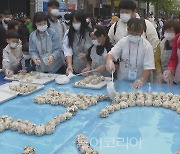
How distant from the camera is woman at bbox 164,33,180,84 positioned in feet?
7.79

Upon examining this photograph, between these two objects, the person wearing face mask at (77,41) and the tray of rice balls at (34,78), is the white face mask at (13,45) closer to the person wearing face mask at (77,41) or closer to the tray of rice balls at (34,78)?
the tray of rice balls at (34,78)

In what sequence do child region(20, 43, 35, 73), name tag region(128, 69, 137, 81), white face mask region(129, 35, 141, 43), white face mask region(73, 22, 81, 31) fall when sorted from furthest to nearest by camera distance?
child region(20, 43, 35, 73) < white face mask region(73, 22, 81, 31) < name tag region(128, 69, 137, 81) < white face mask region(129, 35, 141, 43)

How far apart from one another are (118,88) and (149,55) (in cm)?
39

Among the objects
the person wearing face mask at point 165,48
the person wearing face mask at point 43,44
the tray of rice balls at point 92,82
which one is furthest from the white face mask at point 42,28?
the person wearing face mask at point 165,48

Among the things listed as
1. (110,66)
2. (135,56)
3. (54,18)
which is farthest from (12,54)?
(135,56)

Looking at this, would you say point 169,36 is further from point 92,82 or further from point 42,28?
point 42,28

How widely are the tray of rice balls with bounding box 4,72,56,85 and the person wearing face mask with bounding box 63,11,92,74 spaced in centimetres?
25

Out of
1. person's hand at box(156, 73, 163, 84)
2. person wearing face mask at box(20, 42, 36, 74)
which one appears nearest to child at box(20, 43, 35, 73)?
person wearing face mask at box(20, 42, 36, 74)

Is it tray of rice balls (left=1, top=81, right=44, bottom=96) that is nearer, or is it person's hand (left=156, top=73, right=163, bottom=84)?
tray of rice balls (left=1, top=81, right=44, bottom=96)

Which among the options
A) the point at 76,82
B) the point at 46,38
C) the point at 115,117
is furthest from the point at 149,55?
the point at 46,38

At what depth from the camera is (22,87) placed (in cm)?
225

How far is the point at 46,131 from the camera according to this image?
4.93 feet

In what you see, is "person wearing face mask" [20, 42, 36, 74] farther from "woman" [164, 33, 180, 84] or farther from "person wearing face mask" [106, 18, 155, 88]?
"woman" [164, 33, 180, 84]

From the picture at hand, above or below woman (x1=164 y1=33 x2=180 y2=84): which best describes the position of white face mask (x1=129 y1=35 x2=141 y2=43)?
above
